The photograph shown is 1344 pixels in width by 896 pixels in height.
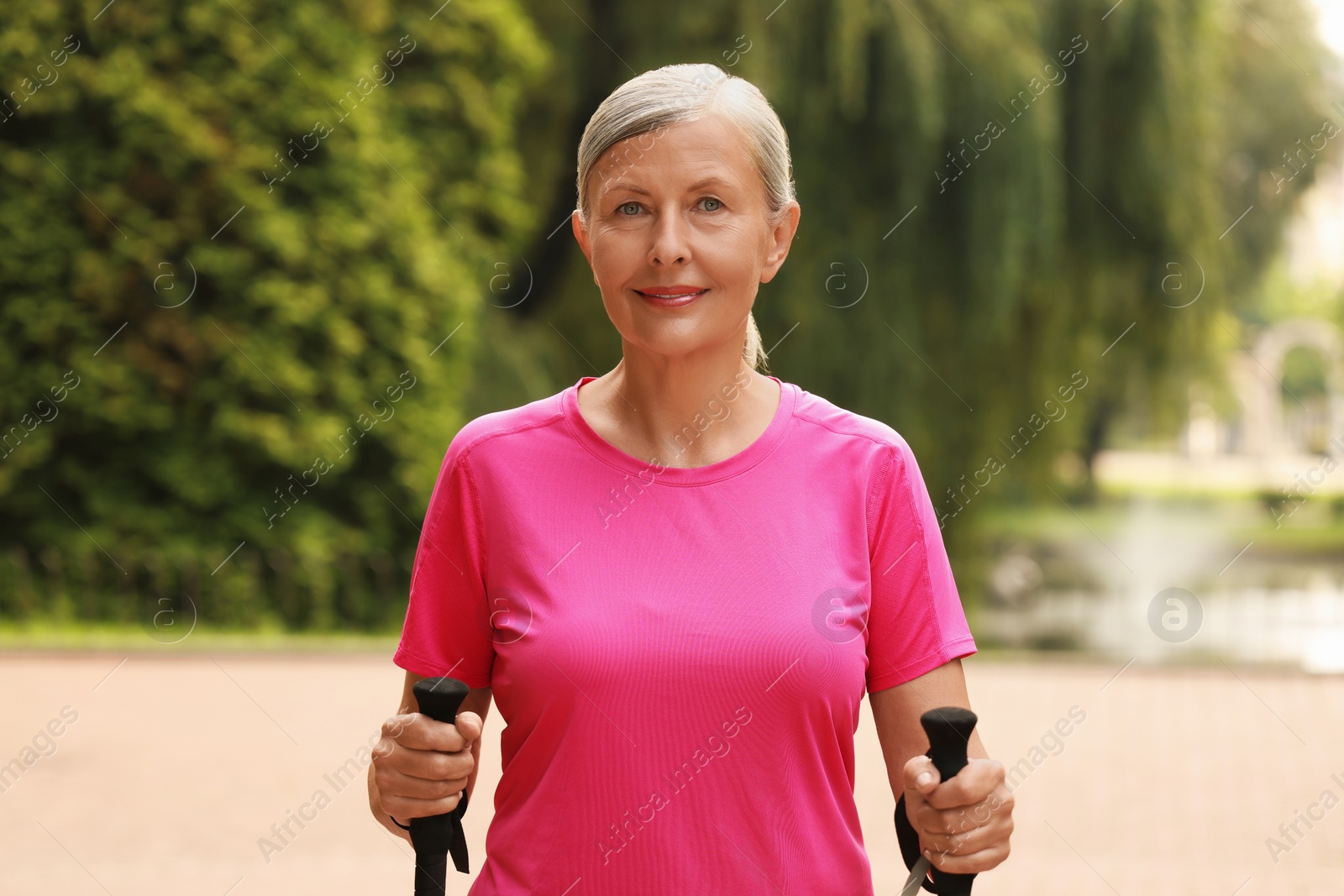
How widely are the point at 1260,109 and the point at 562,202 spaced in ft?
48.9

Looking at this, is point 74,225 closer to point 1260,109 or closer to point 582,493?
point 582,493

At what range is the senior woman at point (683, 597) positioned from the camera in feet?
5.49

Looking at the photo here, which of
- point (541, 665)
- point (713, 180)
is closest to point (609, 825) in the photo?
point (541, 665)

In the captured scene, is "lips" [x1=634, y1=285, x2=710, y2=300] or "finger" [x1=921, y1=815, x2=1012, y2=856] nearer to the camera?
"finger" [x1=921, y1=815, x2=1012, y2=856]

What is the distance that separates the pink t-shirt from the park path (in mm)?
4225

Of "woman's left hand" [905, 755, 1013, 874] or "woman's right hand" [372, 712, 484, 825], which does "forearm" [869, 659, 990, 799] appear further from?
"woman's right hand" [372, 712, 484, 825]

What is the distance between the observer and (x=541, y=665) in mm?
1683

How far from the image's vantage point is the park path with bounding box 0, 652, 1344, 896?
612cm
